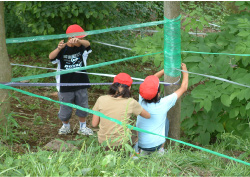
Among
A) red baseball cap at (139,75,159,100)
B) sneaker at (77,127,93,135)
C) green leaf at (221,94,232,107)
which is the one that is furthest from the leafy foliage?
sneaker at (77,127,93,135)

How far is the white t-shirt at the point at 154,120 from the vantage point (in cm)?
354

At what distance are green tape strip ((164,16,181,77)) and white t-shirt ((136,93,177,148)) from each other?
0.35 metres

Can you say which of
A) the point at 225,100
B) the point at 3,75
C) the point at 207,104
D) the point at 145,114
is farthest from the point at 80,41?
the point at 225,100

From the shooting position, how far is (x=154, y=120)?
357 cm

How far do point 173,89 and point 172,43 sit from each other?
0.49m

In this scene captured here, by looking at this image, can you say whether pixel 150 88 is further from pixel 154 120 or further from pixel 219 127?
pixel 219 127

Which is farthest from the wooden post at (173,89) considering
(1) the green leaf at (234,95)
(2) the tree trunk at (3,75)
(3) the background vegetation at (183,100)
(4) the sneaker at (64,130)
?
(2) the tree trunk at (3,75)

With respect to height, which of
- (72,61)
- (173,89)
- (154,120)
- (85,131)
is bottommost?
(85,131)

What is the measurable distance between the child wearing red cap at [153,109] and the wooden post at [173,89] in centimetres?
20

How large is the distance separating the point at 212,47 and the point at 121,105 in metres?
1.58

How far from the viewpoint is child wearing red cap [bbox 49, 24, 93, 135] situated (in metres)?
4.29

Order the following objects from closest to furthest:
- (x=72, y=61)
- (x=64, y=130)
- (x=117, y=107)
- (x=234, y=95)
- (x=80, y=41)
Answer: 1. (x=117, y=107)
2. (x=234, y=95)
3. (x=80, y=41)
4. (x=72, y=61)
5. (x=64, y=130)

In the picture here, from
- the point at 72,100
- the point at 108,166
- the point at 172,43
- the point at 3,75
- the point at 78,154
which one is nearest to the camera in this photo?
the point at 108,166

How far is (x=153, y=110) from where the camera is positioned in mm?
3529
